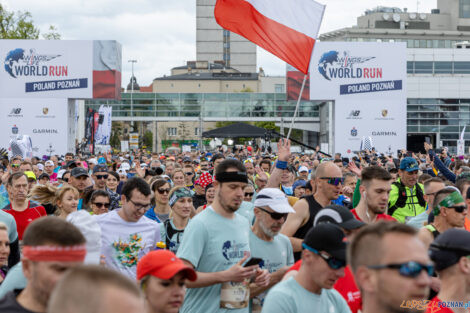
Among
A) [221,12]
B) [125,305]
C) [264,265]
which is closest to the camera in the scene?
[125,305]

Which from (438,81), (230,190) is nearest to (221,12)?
(230,190)

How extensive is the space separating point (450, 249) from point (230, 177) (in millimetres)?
1742

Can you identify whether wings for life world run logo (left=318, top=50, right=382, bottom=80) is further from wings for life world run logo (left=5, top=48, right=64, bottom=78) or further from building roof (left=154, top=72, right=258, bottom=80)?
building roof (left=154, top=72, right=258, bottom=80)

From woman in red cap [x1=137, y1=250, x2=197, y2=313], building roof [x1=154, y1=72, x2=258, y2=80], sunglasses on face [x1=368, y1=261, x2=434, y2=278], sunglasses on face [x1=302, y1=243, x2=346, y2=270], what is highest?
building roof [x1=154, y1=72, x2=258, y2=80]

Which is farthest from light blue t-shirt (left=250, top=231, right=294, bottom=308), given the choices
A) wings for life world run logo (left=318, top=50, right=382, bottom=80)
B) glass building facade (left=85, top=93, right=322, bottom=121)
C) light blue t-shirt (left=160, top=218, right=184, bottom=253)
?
glass building facade (left=85, top=93, right=322, bottom=121)

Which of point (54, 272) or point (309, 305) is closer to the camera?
point (54, 272)

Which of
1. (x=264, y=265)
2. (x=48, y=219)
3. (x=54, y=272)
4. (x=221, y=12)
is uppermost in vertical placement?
(x=221, y=12)

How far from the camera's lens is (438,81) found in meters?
61.0

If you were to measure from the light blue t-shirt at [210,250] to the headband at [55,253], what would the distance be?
69.0 inches

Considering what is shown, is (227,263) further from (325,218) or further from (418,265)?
(418,265)

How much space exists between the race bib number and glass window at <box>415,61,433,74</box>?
60.8 meters

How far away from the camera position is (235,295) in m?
4.59

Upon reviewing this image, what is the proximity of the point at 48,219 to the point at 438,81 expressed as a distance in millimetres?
61581

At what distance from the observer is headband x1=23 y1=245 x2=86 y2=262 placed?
113 inches
